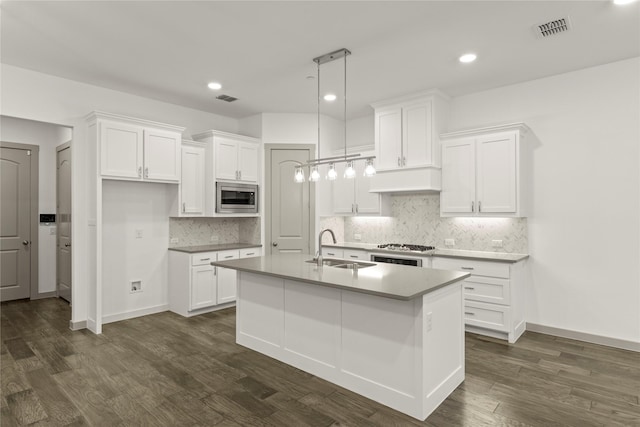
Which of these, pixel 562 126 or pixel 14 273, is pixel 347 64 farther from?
pixel 14 273

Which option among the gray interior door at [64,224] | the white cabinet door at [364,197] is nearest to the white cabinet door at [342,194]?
the white cabinet door at [364,197]

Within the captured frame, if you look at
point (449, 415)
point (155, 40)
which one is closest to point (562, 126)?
point (449, 415)

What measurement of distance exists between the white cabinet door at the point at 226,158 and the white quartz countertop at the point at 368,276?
80.8 inches

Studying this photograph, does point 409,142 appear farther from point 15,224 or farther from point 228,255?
point 15,224

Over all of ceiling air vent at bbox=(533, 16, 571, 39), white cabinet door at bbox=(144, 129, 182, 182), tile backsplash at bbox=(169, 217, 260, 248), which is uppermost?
ceiling air vent at bbox=(533, 16, 571, 39)

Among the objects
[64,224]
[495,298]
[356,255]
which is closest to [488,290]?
[495,298]

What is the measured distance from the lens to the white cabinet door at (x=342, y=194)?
559 cm

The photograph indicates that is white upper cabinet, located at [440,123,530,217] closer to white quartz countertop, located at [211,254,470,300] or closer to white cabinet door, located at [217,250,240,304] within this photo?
white quartz countertop, located at [211,254,470,300]

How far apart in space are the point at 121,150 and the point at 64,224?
2.38 m

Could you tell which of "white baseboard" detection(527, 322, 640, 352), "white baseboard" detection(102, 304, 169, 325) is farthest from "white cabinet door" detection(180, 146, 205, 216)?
"white baseboard" detection(527, 322, 640, 352)

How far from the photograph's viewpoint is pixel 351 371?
2809mm

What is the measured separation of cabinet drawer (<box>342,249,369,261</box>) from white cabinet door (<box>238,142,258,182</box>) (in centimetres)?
180

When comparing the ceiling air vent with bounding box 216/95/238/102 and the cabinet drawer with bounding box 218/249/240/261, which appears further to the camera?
the cabinet drawer with bounding box 218/249/240/261

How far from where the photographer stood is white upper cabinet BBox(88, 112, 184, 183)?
4234 millimetres
